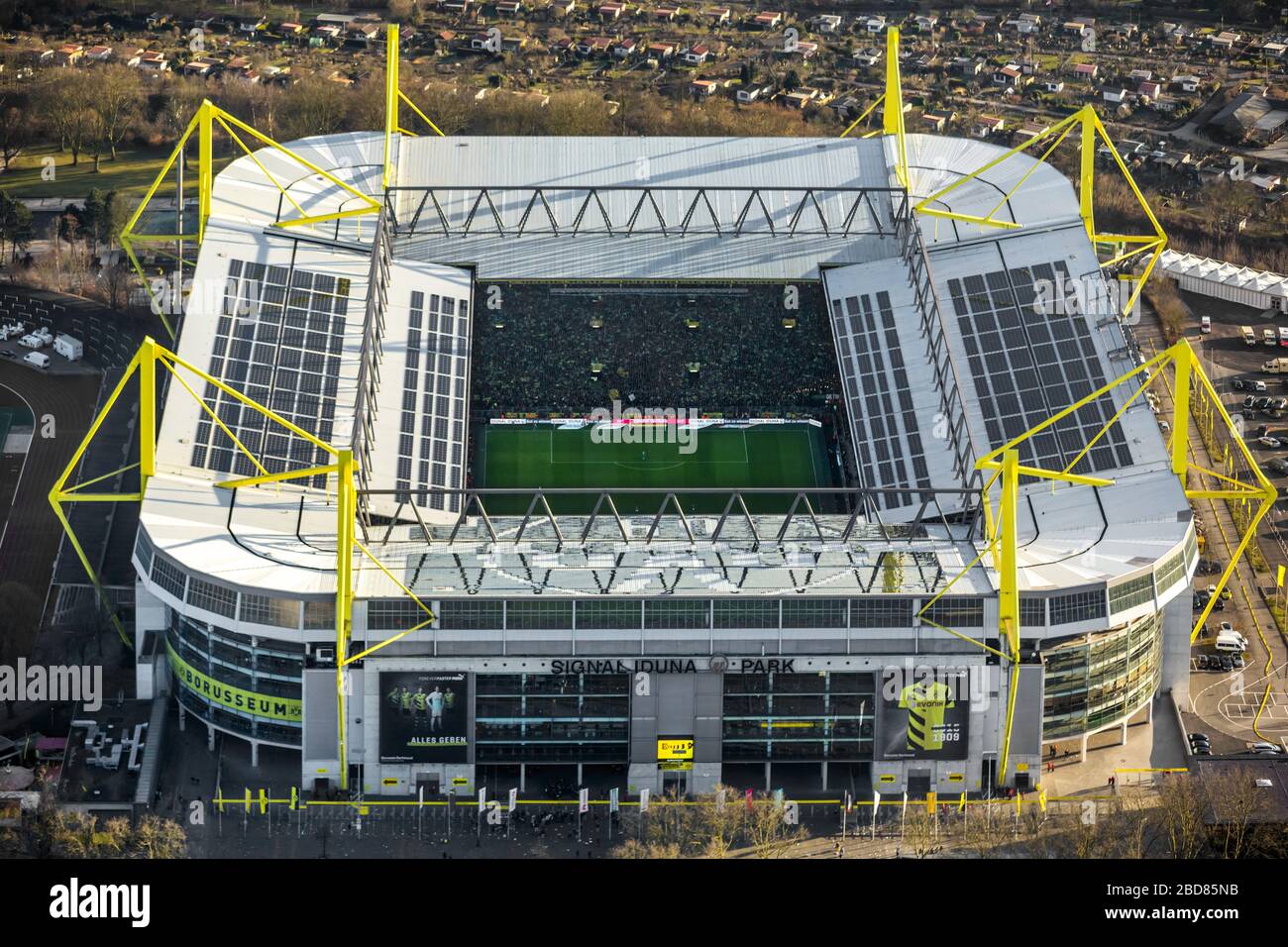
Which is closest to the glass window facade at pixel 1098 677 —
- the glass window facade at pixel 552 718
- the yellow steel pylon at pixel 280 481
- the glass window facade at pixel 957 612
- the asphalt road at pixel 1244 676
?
the glass window facade at pixel 957 612

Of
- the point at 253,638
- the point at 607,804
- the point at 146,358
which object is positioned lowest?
the point at 607,804

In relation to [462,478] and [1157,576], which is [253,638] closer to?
[462,478]

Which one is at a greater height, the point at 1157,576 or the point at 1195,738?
the point at 1157,576

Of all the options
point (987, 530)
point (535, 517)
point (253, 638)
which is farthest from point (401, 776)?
point (987, 530)

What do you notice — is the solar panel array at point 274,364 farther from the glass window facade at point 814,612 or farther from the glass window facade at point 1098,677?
the glass window facade at point 1098,677

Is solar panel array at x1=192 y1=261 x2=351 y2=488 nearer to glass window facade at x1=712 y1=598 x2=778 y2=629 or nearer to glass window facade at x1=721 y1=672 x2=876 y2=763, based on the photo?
glass window facade at x1=712 y1=598 x2=778 y2=629

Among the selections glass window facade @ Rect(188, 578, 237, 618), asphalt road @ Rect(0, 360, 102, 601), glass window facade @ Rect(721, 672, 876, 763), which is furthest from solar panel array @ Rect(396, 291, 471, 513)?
glass window facade @ Rect(721, 672, 876, 763)
